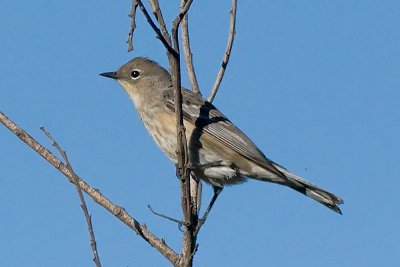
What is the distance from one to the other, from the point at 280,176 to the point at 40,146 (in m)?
3.68

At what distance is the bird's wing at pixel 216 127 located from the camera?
8.63m

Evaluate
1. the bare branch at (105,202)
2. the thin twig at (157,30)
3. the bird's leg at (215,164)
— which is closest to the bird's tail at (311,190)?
the bird's leg at (215,164)

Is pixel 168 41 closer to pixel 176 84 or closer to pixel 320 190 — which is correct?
pixel 176 84

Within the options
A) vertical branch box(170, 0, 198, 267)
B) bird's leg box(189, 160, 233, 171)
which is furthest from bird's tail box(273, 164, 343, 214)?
vertical branch box(170, 0, 198, 267)

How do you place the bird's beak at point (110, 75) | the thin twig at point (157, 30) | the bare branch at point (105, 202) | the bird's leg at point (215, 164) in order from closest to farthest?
the thin twig at point (157, 30) < the bare branch at point (105, 202) < the bird's leg at point (215, 164) < the bird's beak at point (110, 75)

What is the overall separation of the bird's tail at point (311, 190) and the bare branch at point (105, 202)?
291cm

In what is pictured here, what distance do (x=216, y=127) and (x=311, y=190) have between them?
54.9 inches

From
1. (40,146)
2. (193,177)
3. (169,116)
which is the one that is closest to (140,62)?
(169,116)

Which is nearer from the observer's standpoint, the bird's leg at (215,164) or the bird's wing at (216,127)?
the bird's leg at (215,164)

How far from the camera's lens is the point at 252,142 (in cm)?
905

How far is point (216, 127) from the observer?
28.8 ft

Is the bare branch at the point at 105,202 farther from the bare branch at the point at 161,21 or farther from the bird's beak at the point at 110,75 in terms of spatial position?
the bird's beak at the point at 110,75

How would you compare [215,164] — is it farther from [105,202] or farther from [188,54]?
[105,202]

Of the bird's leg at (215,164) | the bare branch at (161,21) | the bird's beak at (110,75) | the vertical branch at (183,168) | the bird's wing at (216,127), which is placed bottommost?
the vertical branch at (183,168)
